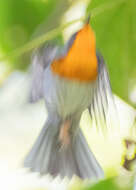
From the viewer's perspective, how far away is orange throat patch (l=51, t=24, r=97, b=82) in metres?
0.50

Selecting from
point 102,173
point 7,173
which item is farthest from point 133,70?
point 7,173

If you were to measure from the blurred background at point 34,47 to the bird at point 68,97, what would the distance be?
0.01 meters

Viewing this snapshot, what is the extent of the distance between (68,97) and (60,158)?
121 millimetres

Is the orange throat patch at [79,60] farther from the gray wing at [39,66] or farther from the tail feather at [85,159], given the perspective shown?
the tail feather at [85,159]

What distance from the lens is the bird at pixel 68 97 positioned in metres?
0.49

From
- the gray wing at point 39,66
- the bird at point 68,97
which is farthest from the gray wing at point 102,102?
the gray wing at point 39,66

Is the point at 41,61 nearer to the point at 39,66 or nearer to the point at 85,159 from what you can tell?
the point at 39,66

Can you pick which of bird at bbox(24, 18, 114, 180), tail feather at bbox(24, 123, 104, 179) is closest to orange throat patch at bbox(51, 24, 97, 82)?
bird at bbox(24, 18, 114, 180)

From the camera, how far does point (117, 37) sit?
0.57 meters

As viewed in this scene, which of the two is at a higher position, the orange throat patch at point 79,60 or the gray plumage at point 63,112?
the orange throat patch at point 79,60

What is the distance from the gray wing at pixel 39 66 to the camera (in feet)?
1.58

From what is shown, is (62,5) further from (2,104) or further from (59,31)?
(2,104)

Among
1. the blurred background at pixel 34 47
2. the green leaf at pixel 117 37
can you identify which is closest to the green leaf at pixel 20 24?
the blurred background at pixel 34 47

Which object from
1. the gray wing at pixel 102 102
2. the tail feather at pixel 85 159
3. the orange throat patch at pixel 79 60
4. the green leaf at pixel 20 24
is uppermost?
the green leaf at pixel 20 24
